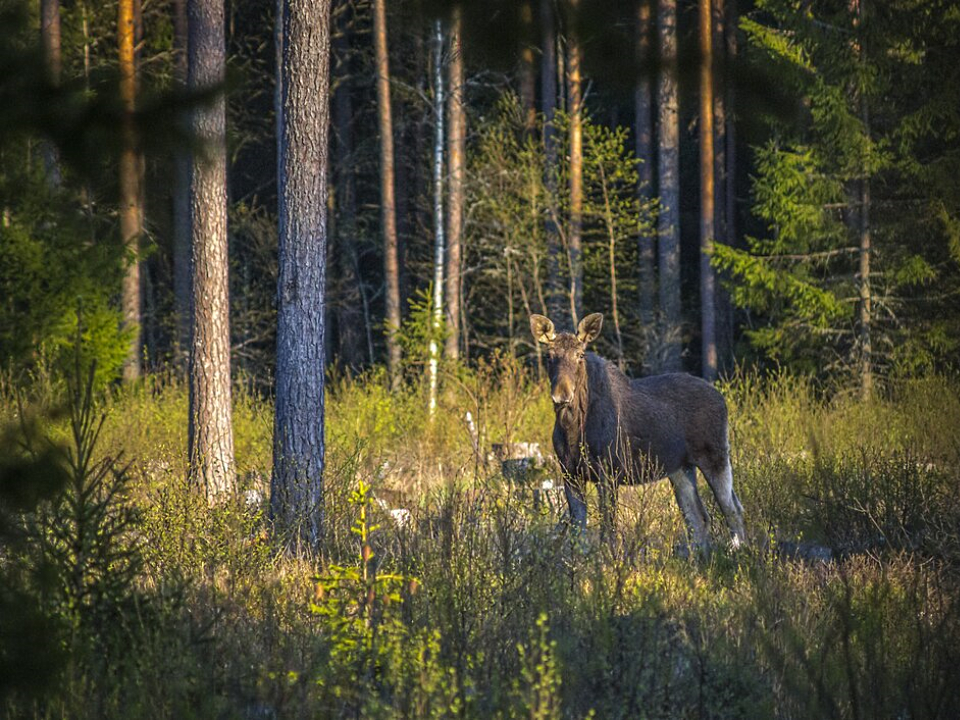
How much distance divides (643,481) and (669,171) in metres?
17.3

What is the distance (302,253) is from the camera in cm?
826

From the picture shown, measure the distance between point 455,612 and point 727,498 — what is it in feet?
15.9

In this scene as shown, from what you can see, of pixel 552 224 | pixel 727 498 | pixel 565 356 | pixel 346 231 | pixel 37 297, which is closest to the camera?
pixel 565 356

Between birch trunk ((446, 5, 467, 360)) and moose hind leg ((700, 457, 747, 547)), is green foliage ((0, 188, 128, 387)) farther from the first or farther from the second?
moose hind leg ((700, 457, 747, 547))

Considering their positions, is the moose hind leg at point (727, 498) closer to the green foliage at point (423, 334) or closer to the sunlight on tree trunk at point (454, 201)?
the green foliage at point (423, 334)

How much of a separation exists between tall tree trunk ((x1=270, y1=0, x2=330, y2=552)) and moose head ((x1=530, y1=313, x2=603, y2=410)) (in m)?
1.82

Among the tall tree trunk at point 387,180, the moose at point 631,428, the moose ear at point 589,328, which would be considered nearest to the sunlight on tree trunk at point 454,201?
the tall tree trunk at point 387,180

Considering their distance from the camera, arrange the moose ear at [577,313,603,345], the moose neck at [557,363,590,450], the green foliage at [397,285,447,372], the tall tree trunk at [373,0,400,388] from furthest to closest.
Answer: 1. the tall tree trunk at [373,0,400,388]
2. the green foliage at [397,285,447,372]
3. the moose ear at [577,313,603,345]
4. the moose neck at [557,363,590,450]

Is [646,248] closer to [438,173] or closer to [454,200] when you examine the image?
[454,200]

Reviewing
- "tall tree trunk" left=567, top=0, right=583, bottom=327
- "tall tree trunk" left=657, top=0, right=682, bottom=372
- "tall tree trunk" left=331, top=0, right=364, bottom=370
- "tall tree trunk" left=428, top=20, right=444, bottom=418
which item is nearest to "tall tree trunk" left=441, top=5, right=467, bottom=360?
"tall tree trunk" left=428, top=20, right=444, bottom=418

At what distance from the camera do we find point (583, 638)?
15.8 feet

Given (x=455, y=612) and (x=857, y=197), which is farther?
(x=857, y=197)

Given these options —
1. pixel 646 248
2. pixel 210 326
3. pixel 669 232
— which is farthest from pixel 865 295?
pixel 210 326

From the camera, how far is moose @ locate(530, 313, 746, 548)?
330 inches
